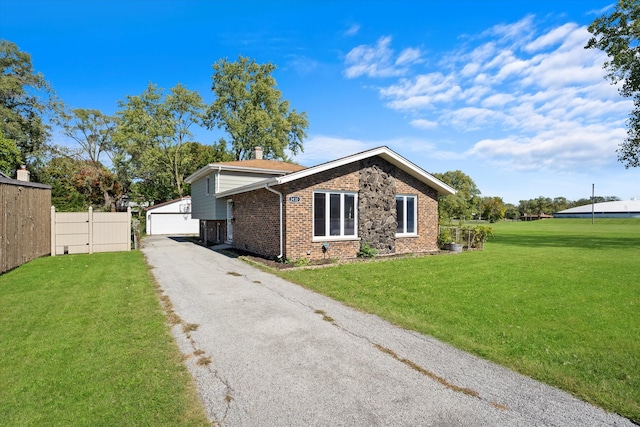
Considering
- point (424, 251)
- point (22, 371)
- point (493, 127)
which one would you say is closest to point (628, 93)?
point (493, 127)

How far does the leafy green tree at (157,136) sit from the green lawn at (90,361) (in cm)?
3045

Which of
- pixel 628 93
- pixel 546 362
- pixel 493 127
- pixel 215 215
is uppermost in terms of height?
pixel 628 93

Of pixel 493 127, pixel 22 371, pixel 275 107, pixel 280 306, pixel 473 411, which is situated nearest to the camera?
pixel 473 411

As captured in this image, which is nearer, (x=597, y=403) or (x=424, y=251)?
(x=597, y=403)

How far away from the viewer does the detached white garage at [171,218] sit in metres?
29.4

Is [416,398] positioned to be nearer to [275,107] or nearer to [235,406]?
[235,406]

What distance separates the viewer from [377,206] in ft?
44.6

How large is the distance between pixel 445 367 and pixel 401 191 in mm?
11078

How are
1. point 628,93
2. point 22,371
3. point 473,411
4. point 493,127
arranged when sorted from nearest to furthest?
point 473,411 → point 22,371 → point 493,127 → point 628,93

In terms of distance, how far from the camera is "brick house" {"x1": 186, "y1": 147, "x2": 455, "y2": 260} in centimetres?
1183

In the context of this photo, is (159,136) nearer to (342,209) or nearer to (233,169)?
(233,169)

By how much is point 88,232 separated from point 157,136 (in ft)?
79.9

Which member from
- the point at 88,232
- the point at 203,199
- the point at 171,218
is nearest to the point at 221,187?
the point at 203,199

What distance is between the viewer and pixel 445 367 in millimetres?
3893
